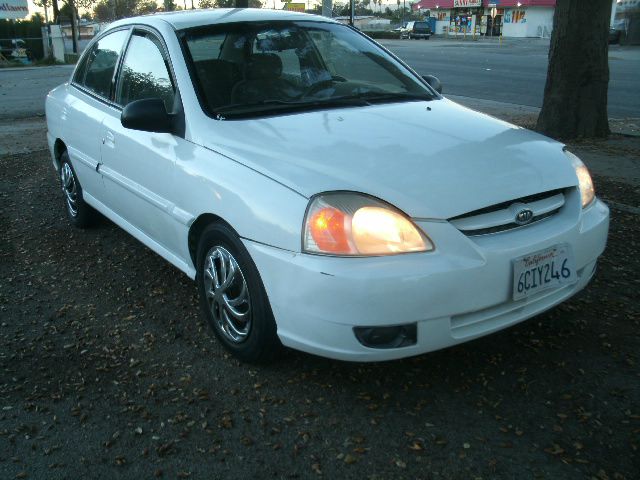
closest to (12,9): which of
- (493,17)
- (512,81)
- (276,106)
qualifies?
(512,81)

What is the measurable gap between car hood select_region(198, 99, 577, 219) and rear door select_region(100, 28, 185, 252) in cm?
45

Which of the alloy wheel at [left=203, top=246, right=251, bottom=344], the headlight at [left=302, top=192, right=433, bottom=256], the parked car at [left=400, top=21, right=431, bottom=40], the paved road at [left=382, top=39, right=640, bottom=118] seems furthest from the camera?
the parked car at [left=400, top=21, right=431, bottom=40]

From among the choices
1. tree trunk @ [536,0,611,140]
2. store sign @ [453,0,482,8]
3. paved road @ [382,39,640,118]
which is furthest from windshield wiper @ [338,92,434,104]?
store sign @ [453,0,482,8]

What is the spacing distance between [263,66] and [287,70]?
5.9 inches

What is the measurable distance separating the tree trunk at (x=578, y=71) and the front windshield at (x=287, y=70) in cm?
445

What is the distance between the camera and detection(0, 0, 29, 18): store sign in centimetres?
3350

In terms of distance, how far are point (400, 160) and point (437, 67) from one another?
20699 millimetres

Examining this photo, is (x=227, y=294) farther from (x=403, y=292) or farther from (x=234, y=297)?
(x=403, y=292)

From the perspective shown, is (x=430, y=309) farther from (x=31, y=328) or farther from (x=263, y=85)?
(x=31, y=328)

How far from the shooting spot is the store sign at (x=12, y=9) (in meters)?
33.5

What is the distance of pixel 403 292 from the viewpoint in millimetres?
2648

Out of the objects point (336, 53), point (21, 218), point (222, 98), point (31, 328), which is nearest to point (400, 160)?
point (222, 98)

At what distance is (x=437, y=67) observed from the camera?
22688 millimetres

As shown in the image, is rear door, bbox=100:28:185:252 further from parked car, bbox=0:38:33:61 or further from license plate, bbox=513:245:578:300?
parked car, bbox=0:38:33:61
